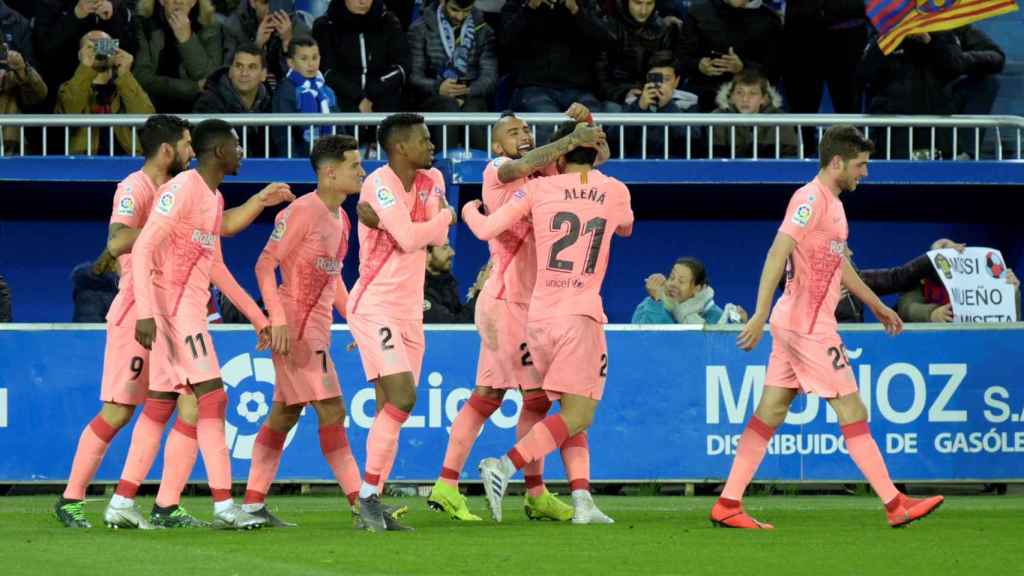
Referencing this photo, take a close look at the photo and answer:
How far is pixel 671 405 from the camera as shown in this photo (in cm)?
1384

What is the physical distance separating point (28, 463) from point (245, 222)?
175 inches

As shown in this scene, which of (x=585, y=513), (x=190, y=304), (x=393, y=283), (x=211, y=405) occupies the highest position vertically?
(x=393, y=283)

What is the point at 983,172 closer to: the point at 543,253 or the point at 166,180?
the point at 543,253

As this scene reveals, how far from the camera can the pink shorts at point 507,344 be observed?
1079cm

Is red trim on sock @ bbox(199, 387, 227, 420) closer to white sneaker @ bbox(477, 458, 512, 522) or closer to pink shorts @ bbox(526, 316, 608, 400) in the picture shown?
white sneaker @ bbox(477, 458, 512, 522)

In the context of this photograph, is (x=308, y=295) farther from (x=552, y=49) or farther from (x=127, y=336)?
(x=552, y=49)

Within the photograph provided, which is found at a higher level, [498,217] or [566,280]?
[498,217]

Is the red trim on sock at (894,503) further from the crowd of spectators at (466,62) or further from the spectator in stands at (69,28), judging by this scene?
the spectator in stands at (69,28)

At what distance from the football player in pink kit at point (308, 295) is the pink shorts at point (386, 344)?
1.35 ft

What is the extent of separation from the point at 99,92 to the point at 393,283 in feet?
24.9

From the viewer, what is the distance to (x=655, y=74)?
17.3m

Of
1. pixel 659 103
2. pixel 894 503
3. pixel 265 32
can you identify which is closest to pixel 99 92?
pixel 265 32

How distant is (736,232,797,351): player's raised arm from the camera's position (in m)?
9.83

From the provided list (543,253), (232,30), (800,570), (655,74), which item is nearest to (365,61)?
(232,30)
